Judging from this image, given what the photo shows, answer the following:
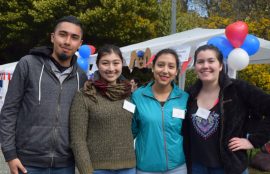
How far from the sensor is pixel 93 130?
8.50 feet

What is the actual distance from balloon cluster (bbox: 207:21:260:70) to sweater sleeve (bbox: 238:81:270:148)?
1.74 meters

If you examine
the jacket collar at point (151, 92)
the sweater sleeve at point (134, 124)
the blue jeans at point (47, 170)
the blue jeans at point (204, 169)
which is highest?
the jacket collar at point (151, 92)

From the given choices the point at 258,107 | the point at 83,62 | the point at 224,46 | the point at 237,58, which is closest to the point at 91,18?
the point at 83,62

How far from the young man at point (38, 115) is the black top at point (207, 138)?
973 millimetres

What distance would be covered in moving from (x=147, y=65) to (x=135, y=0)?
6451 millimetres

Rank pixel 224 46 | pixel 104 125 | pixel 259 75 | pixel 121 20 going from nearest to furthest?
pixel 104 125 → pixel 224 46 → pixel 259 75 → pixel 121 20

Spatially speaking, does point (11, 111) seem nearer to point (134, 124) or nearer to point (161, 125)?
point (134, 124)

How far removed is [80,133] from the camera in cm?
251

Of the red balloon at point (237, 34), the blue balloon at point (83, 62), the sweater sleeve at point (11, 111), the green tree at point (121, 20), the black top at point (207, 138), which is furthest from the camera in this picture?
the green tree at point (121, 20)

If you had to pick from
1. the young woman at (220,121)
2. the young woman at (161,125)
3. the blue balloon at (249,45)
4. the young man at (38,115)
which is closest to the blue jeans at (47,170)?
the young man at (38,115)

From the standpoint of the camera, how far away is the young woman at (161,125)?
2758 mm

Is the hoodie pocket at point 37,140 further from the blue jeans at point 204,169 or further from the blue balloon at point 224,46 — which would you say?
the blue balloon at point 224,46

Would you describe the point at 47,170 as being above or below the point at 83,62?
below

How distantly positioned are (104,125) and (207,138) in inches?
31.7
